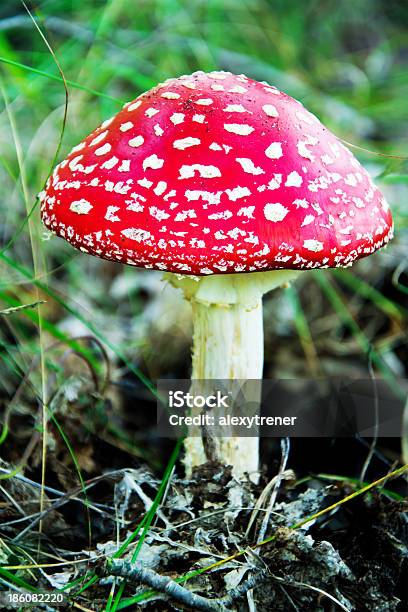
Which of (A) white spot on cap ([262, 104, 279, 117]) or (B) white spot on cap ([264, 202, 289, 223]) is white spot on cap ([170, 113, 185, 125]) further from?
(B) white spot on cap ([264, 202, 289, 223])

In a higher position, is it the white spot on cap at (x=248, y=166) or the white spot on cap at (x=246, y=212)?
the white spot on cap at (x=248, y=166)

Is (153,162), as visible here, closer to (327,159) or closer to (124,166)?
(124,166)

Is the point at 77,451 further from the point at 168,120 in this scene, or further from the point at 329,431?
the point at 168,120

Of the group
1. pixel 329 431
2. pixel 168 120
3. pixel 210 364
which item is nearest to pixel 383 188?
pixel 329 431

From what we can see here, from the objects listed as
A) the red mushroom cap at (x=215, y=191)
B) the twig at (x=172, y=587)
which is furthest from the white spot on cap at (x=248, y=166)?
the twig at (x=172, y=587)

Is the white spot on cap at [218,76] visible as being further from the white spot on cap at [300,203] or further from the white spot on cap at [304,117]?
the white spot on cap at [300,203]
